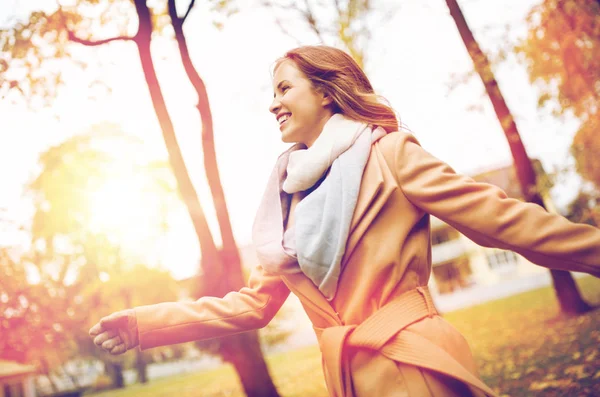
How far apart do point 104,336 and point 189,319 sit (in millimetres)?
249

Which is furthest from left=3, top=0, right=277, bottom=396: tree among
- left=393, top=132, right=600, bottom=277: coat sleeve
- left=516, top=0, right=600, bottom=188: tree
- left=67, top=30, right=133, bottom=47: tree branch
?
left=516, top=0, right=600, bottom=188: tree

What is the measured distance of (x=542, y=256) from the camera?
1037mm

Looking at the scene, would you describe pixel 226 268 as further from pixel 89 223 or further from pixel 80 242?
pixel 80 242

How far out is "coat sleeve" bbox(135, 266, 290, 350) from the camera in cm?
139

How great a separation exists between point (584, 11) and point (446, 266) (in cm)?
2593

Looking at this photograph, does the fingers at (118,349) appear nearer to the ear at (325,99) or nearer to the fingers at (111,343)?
the fingers at (111,343)

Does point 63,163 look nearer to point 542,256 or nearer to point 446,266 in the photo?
point 542,256

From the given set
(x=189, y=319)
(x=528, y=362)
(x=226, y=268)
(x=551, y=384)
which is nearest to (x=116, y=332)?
(x=189, y=319)

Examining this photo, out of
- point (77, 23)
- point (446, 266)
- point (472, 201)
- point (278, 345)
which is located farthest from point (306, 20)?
point (446, 266)

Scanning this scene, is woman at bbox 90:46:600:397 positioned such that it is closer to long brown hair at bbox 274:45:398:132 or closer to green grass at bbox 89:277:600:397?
long brown hair at bbox 274:45:398:132

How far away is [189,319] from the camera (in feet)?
4.60

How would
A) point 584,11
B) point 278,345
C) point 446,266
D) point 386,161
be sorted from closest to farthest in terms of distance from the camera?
point 386,161 < point 584,11 < point 278,345 < point 446,266

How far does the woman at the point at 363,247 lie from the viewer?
1.09 meters

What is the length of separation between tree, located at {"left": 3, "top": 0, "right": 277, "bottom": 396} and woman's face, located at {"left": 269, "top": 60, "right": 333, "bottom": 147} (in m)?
2.54
